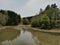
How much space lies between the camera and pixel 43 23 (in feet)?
120

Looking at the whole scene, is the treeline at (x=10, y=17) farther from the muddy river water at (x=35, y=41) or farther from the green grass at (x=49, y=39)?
the muddy river water at (x=35, y=41)

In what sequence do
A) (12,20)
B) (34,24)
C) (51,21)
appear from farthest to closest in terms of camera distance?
(12,20) → (34,24) → (51,21)

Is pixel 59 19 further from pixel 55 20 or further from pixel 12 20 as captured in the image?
pixel 12 20

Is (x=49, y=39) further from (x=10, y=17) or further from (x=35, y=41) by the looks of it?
(x=10, y=17)

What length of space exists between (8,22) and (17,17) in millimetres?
4623

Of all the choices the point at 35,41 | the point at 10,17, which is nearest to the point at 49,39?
the point at 35,41

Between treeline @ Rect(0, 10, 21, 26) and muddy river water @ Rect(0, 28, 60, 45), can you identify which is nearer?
muddy river water @ Rect(0, 28, 60, 45)

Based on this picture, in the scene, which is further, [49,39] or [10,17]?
[10,17]

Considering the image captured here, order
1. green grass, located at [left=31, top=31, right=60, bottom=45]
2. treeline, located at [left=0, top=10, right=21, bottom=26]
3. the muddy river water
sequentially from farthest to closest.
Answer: treeline, located at [left=0, top=10, right=21, bottom=26]
the muddy river water
green grass, located at [left=31, top=31, right=60, bottom=45]

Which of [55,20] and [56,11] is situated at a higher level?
[56,11]

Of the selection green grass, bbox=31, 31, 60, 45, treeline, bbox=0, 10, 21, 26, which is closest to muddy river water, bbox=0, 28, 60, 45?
green grass, bbox=31, 31, 60, 45

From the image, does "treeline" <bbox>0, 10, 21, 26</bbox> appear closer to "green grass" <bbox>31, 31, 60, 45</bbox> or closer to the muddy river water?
"green grass" <bbox>31, 31, 60, 45</bbox>

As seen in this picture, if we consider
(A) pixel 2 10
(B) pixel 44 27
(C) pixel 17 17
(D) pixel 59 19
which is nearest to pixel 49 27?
(B) pixel 44 27

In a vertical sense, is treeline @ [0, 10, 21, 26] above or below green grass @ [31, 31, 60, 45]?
above
